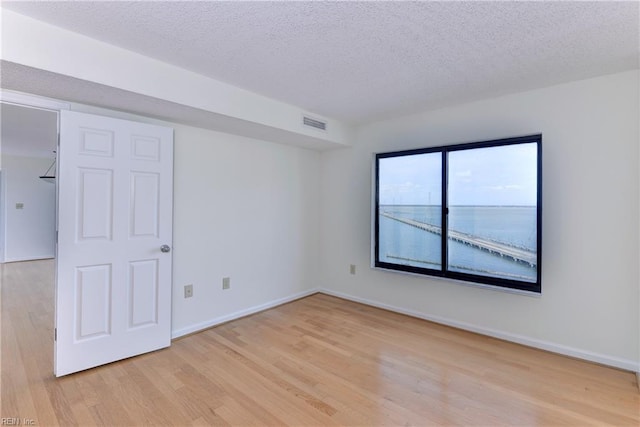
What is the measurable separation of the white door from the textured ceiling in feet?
2.60

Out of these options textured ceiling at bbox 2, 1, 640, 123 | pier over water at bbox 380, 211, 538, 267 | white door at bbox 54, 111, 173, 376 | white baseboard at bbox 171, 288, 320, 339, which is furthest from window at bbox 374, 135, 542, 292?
white door at bbox 54, 111, 173, 376

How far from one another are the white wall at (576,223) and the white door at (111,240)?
2888 mm

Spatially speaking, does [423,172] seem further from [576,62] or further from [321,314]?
[321,314]

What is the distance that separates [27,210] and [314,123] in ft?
25.1

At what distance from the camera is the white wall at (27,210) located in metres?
6.68

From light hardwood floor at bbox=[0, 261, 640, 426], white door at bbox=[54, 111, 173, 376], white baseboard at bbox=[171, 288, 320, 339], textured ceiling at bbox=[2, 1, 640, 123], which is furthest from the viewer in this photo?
white baseboard at bbox=[171, 288, 320, 339]

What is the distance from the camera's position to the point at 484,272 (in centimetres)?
296

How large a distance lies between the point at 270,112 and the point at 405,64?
4.60ft

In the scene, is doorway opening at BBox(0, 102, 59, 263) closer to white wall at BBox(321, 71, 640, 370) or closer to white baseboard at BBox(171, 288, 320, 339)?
white baseboard at BBox(171, 288, 320, 339)

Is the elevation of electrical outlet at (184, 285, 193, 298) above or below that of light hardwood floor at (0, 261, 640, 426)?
above

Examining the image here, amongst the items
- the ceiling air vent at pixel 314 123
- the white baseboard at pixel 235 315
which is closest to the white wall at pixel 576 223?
the ceiling air vent at pixel 314 123

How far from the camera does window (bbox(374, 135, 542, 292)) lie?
2732 millimetres

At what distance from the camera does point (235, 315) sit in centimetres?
349

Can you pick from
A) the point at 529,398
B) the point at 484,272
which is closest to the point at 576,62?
the point at 484,272
